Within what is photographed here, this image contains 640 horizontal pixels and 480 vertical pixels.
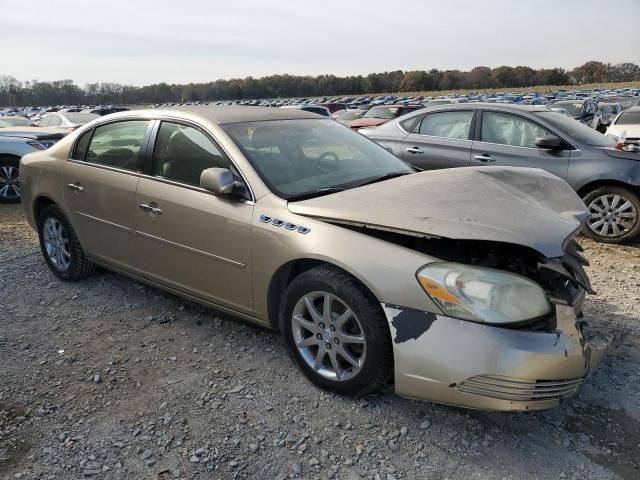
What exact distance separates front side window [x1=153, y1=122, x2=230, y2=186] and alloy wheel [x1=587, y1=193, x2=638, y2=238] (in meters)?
4.29

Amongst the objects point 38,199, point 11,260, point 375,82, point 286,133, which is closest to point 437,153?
point 286,133

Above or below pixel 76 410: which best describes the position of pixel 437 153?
above

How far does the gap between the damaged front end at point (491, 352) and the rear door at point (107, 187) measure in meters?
2.06

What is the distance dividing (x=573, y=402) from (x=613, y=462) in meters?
0.46

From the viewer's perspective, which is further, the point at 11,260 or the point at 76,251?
the point at 11,260

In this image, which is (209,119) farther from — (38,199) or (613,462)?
(613,462)

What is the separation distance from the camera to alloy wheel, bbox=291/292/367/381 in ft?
8.65

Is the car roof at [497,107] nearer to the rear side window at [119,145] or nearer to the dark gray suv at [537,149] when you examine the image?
the dark gray suv at [537,149]

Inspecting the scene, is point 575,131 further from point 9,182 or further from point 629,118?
point 9,182

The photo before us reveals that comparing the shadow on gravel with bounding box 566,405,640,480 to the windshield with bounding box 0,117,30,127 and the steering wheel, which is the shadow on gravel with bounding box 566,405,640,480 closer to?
the steering wheel

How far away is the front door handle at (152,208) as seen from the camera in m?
3.45

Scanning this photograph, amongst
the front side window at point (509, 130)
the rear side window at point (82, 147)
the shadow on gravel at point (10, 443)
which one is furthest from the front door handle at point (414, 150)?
the shadow on gravel at point (10, 443)

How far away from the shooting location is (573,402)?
107 inches

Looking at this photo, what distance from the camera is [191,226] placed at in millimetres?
3252
